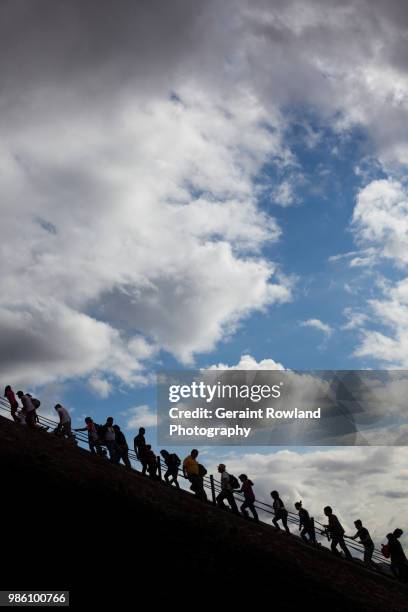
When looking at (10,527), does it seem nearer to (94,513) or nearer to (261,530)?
(94,513)

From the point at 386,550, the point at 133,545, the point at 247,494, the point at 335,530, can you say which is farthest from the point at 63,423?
the point at 386,550

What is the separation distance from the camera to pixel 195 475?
72.3 feet

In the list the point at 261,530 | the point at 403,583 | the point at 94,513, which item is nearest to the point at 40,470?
the point at 94,513

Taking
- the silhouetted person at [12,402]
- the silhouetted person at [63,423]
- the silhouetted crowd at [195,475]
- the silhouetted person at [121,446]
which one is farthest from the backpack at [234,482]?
the silhouetted person at [12,402]

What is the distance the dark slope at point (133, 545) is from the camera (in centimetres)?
1343

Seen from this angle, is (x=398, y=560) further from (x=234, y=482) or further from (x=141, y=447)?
(x=141, y=447)

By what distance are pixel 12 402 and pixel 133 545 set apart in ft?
36.5

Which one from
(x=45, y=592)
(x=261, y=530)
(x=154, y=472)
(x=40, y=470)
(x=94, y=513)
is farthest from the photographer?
(x=154, y=472)

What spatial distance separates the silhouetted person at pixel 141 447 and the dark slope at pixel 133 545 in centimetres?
109

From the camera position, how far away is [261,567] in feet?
56.8

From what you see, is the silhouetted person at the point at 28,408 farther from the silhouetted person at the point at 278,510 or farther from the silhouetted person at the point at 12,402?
the silhouetted person at the point at 278,510

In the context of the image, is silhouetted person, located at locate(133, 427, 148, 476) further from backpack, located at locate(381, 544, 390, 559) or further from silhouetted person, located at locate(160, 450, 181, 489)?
backpack, located at locate(381, 544, 390, 559)

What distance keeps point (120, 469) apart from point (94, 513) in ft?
19.6

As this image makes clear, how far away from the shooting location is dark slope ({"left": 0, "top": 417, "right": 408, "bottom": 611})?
13430 millimetres
